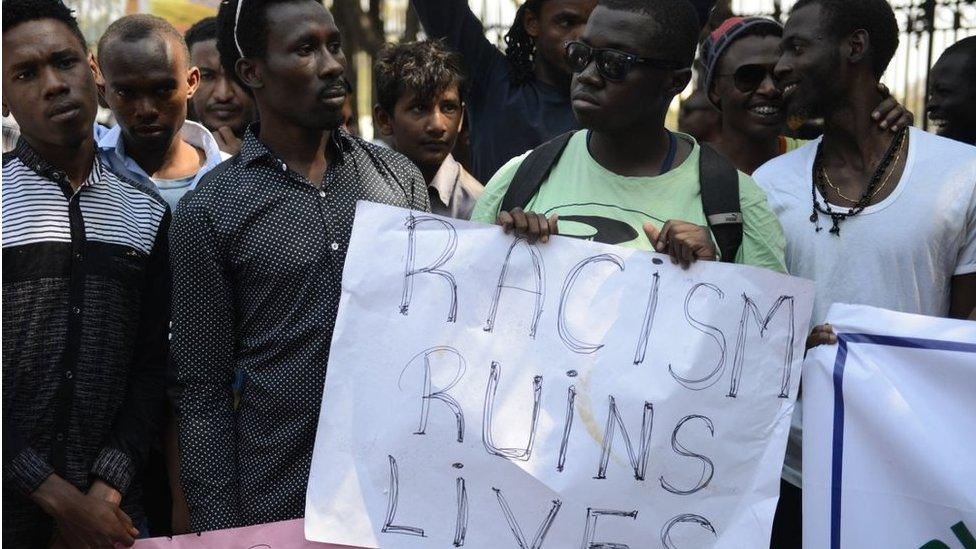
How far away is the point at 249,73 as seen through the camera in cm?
348

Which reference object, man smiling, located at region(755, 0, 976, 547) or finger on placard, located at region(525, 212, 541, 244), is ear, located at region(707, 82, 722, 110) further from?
finger on placard, located at region(525, 212, 541, 244)

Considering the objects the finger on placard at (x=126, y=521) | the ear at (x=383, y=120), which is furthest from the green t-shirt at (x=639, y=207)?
the ear at (x=383, y=120)

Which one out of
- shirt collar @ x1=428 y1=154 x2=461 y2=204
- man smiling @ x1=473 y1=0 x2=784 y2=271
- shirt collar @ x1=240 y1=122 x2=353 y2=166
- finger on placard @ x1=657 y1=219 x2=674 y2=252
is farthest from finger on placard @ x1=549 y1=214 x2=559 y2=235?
shirt collar @ x1=428 y1=154 x2=461 y2=204

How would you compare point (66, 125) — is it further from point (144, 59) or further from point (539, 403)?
point (539, 403)

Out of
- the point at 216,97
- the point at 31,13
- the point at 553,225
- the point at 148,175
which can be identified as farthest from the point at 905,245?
the point at 216,97

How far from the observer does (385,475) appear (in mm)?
3146

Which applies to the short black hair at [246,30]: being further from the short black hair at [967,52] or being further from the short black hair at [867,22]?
the short black hair at [967,52]

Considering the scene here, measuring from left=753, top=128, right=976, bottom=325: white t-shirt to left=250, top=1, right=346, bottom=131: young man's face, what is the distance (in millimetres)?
1360

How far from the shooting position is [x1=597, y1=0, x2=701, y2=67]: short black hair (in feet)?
10.9

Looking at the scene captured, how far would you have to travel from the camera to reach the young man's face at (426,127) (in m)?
4.84

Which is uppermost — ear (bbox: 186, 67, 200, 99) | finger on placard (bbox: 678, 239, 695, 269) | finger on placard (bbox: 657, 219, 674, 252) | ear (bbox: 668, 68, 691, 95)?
ear (bbox: 668, 68, 691, 95)

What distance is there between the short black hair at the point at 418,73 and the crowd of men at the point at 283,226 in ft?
4.22

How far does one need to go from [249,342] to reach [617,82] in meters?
1.18

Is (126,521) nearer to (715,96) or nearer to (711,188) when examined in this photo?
(711,188)
